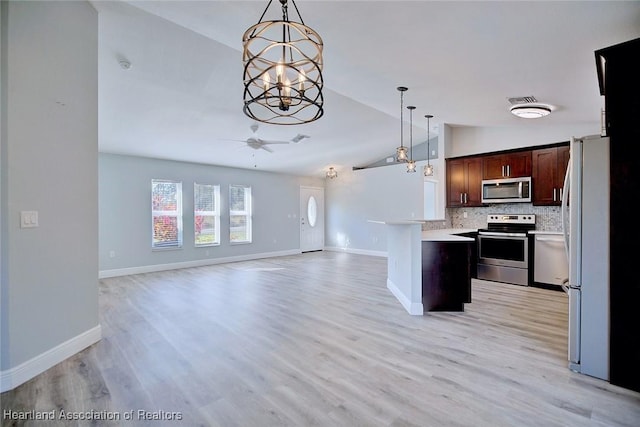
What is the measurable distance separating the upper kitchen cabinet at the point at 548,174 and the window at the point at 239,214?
6314 millimetres

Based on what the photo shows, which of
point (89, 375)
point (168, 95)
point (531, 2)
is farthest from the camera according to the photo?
point (168, 95)

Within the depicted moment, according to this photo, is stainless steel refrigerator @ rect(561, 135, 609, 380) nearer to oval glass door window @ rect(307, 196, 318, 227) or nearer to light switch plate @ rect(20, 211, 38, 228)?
light switch plate @ rect(20, 211, 38, 228)

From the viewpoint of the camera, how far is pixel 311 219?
1005cm

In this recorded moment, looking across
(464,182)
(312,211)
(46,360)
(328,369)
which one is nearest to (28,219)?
(46,360)

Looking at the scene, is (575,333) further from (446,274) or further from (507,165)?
(507,165)

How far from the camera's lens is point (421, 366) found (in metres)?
2.43

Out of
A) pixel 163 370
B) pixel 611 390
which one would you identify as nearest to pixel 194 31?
pixel 163 370

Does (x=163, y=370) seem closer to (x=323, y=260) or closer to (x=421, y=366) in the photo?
(x=421, y=366)

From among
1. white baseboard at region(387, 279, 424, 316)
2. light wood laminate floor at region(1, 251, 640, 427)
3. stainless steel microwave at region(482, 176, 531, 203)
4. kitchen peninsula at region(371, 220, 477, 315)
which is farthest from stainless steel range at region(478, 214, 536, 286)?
white baseboard at region(387, 279, 424, 316)

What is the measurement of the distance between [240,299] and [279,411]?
264 cm

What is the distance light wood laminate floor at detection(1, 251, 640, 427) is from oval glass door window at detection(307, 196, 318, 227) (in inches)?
227

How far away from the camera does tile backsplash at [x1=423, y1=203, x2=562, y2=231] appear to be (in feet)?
17.1

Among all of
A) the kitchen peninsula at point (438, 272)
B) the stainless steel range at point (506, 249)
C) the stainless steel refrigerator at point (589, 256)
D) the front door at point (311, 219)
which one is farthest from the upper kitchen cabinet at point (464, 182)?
the front door at point (311, 219)

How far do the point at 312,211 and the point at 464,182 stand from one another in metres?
5.11
